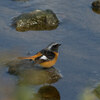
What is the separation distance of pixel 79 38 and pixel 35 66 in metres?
2.14

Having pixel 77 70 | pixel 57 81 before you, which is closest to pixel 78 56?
pixel 77 70

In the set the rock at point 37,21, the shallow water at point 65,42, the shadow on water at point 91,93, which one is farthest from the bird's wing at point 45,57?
the rock at point 37,21

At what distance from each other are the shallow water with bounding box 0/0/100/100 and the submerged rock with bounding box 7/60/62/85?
148 millimetres

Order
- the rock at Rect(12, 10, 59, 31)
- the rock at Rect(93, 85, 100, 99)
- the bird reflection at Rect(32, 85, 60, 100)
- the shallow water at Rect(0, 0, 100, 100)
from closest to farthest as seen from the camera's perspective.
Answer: the bird reflection at Rect(32, 85, 60, 100), the rock at Rect(93, 85, 100, 99), the shallow water at Rect(0, 0, 100, 100), the rock at Rect(12, 10, 59, 31)

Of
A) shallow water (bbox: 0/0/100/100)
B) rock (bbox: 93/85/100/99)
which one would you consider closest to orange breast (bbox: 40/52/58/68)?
shallow water (bbox: 0/0/100/100)

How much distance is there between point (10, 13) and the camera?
1192 centimetres

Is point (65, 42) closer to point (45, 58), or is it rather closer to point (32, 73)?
point (45, 58)

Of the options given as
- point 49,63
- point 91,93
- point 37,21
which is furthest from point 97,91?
point 37,21

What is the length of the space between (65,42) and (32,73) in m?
2.00

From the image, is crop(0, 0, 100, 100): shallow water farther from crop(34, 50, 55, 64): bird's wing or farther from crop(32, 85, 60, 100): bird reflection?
crop(34, 50, 55, 64): bird's wing

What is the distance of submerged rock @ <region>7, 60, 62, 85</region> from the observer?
8.04 meters

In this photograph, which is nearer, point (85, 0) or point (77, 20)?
point (77, 20)

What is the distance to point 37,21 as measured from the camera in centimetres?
1127

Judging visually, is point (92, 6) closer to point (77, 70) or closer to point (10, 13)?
point (10, 13)
